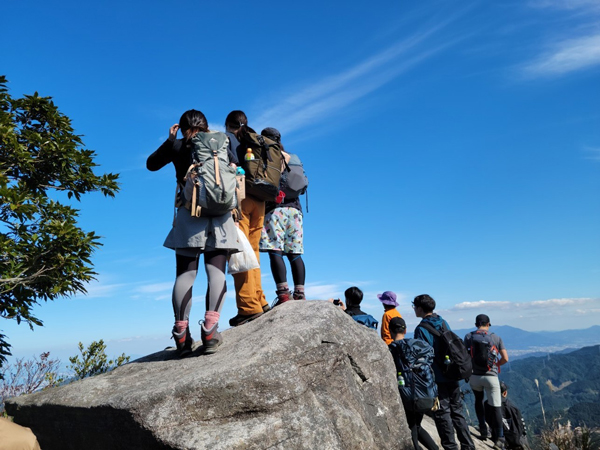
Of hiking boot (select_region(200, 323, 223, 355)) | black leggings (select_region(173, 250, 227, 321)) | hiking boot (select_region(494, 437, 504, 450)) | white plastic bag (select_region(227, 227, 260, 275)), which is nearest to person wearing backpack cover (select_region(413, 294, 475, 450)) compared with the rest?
hiking boot (select_region(494, 437, 504, 450))

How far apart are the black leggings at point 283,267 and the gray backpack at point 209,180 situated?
1.96 m

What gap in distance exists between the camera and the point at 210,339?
574cm

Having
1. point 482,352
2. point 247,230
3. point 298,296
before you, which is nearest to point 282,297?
point 298,296

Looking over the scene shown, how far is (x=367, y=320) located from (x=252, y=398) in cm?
347

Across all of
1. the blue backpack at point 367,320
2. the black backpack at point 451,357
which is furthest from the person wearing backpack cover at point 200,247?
the black backpack at point 451,357

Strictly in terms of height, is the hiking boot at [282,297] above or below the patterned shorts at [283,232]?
below

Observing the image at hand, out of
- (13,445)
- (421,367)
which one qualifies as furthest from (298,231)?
(13,445)

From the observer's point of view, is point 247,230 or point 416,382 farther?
point 247,230

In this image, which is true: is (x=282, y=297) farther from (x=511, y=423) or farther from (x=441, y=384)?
(x=511, y=423)

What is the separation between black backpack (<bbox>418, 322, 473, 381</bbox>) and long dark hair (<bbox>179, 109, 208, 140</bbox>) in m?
4.79

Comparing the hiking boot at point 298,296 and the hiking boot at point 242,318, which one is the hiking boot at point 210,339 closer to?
the hiking boot at point 242,318

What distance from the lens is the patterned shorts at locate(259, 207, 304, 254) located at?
303 inches

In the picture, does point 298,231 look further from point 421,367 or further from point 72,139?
point 72,139

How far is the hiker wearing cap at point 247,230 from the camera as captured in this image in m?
7.07
